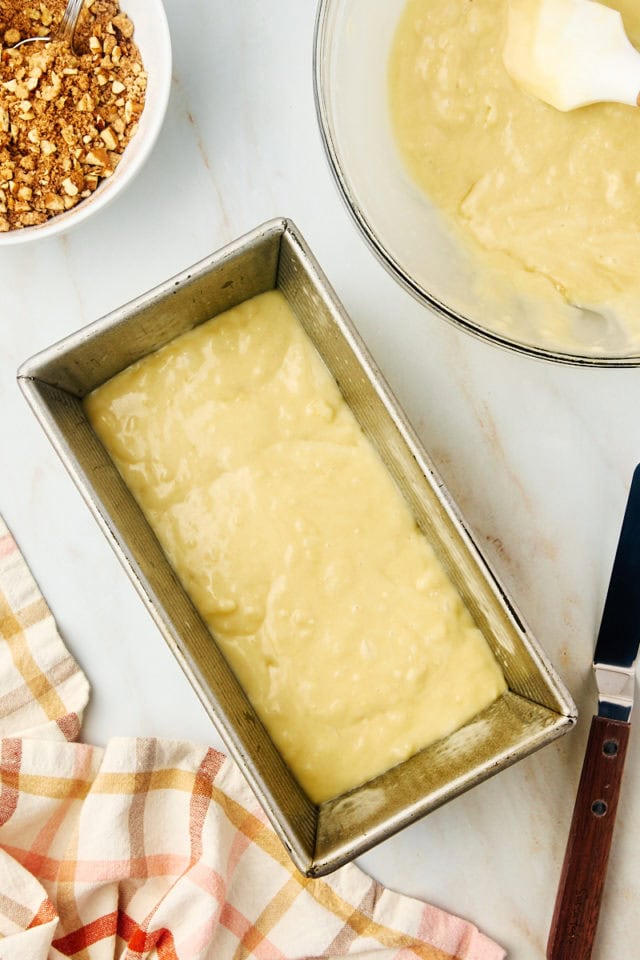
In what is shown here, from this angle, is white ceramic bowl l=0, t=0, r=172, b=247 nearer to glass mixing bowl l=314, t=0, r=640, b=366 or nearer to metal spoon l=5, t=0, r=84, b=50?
metal spoon l=5, t=0, r=84, b=50

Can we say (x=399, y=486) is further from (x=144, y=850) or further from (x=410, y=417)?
(x=144, y=850)

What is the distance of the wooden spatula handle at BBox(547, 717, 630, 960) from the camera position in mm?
1222

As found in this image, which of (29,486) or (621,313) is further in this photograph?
(29,486)

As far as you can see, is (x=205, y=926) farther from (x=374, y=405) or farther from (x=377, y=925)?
(x=374, y=405)

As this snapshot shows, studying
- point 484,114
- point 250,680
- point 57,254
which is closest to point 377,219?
point 484,114

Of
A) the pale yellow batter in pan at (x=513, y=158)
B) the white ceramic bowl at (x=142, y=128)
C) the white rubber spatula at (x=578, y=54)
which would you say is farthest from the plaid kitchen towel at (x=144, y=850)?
the white rubber spatula at (x=578, y=54)

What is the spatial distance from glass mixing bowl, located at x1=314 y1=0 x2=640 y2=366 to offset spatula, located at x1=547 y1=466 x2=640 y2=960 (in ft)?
0.70

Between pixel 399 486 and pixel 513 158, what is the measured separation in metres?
0.41

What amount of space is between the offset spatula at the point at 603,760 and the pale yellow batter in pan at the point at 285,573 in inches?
7.3

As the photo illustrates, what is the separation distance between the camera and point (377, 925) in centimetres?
126

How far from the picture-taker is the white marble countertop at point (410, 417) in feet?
4.13

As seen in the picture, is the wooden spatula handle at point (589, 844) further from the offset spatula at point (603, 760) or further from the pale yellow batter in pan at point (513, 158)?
the pale yellow batter in pan at point (513, 158)

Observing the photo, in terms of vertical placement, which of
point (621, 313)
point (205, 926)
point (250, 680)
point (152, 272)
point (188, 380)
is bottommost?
point (205, 926)

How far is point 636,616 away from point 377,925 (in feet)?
1.79
